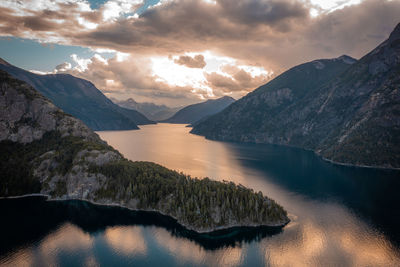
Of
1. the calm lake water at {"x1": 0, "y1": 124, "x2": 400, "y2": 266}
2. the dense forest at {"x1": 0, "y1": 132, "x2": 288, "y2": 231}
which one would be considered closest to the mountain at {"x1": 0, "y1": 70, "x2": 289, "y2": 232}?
the dense forest at {"x1": 0, "y1": 132, "x2": 288, "y2": 231}

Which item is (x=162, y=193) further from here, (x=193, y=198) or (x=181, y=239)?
(x=181, y=239)

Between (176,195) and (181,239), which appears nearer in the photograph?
(181,239)

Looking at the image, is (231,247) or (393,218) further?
(393,218)

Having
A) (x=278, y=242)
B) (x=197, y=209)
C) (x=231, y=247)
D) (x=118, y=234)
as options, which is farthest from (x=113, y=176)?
(x=278, y=242)

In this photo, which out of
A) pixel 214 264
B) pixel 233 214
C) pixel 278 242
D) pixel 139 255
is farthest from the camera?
pixel 233 214

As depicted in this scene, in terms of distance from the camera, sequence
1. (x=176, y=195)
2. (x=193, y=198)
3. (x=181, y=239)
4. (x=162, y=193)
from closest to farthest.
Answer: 1. (x=181, y=239)
2. (x=193, y=198)
3. (x=176, y=195)
4. (x=162, y=193)

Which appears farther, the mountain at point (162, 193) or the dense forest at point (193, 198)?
the mountain at point (162, 193)

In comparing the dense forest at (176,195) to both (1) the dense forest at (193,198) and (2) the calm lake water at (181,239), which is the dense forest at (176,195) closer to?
(1) the dense forest at (193,198)

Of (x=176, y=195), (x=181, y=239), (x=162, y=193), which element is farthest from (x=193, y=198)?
(x=181, y=239)

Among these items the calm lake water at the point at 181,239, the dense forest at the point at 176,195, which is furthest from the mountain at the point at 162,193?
the calm lake water at the point at 181,239

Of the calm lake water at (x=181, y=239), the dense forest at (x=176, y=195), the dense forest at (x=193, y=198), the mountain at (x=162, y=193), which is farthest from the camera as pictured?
the mountain at (x=162, y=193)

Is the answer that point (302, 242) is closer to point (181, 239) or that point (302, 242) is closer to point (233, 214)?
point (233, 214)
